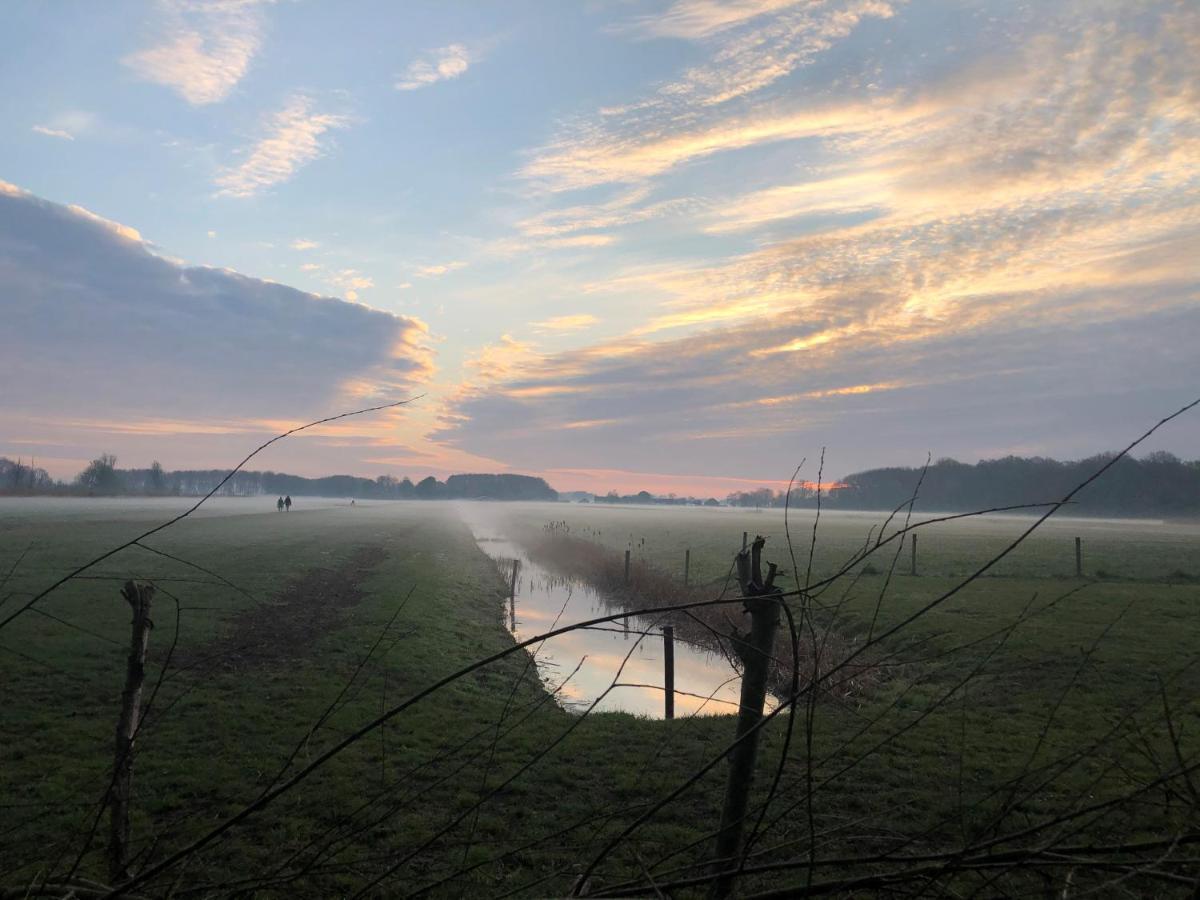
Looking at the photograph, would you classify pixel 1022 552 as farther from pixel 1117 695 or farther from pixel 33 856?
pixel 33 856

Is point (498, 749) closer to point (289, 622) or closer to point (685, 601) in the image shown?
point (289, 622)

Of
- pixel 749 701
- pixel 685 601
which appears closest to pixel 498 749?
pixel 749 701

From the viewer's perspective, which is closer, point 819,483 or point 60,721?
point 819,483

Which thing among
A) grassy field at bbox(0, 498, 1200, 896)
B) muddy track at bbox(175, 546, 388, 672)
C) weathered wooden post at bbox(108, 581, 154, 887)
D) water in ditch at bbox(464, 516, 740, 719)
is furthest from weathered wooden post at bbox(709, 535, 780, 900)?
muddy track at bbox(175, 546, 388, 672)

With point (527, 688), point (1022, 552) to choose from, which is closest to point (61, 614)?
point (527, 688)

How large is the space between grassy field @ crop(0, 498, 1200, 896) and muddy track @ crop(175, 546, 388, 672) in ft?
0.49

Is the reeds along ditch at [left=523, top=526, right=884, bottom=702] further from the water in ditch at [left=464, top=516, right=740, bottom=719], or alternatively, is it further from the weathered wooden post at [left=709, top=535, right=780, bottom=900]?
the weathered wooden post at [left=709, top=535, right=780, bottom=900]

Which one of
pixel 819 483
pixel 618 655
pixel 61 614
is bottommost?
pixel 618 655

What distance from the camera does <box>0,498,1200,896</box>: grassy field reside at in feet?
9.20

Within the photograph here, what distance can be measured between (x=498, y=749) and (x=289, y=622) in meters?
12.0

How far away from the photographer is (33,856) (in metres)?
6.40

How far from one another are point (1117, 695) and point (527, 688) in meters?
10.3

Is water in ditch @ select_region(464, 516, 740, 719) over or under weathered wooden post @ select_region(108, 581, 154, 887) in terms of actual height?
under

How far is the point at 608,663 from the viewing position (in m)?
20.1
